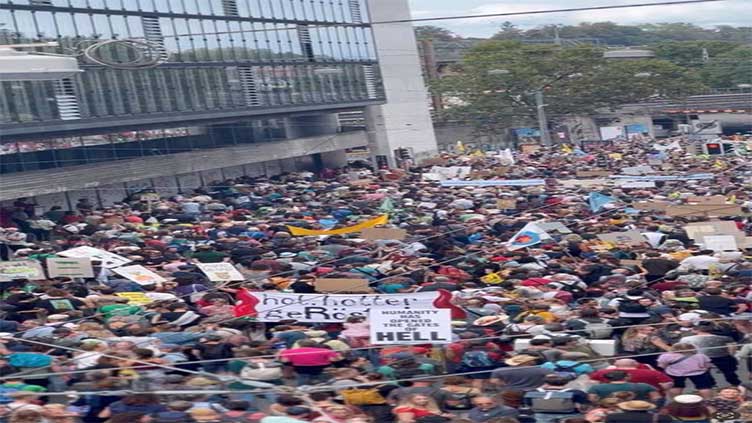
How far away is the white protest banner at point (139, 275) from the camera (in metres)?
18.4

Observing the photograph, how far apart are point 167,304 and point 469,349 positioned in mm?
4470

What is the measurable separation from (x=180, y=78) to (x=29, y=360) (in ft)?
80.2

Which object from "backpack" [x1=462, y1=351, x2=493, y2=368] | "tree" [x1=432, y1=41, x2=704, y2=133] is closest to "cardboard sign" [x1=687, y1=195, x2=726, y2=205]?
"backpack" [x1=462, y1=351, x2=493, y2=368]

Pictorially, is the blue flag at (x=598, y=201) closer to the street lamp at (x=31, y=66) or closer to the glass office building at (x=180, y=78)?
the glass office building at (x=180, y=78)

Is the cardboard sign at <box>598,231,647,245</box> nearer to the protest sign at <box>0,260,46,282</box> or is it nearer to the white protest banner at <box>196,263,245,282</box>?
the white protest banner at <box>196,263,245,282</box>

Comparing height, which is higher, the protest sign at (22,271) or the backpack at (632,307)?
the protest sign at (22,271)

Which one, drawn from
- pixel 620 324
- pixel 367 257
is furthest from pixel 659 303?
pixel 367 257

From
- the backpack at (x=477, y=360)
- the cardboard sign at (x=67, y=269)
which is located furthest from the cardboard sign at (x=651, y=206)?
the backpack at (x=477, y=360)

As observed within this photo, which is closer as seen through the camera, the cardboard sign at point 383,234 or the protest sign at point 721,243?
the protest sign at point 721,243

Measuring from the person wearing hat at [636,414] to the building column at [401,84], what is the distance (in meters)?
37.3

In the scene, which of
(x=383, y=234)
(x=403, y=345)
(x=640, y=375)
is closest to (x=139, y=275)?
(x=383, y=234)

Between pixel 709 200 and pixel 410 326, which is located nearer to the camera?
pixel 410 326

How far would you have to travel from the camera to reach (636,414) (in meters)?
10.4

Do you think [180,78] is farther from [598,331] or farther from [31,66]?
[598,331]
